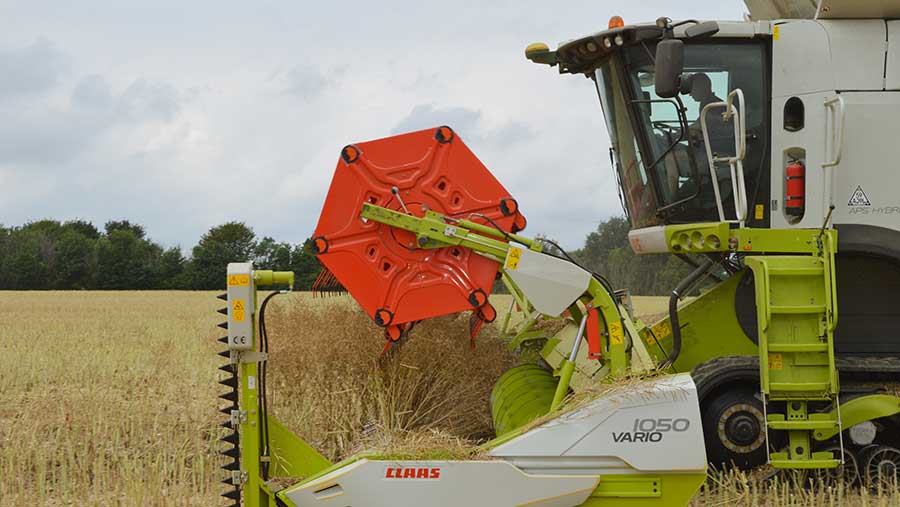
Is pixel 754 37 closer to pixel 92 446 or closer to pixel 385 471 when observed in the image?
pixel 385 471

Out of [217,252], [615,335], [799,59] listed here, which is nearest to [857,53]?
[799,59]

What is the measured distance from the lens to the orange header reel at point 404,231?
4547mm

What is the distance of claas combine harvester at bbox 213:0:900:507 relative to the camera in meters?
3.92

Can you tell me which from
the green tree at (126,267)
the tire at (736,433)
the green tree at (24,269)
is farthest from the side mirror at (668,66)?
the green tree at (24,269)

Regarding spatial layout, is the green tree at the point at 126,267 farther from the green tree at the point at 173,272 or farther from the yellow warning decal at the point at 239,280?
the yellow warning decal at the point at 239,280

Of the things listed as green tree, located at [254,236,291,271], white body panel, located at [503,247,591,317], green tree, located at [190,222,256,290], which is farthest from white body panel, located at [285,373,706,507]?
green tree, located at [190,222,256,290]

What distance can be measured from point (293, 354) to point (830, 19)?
385 cm

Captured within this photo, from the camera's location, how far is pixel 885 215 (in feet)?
16.4

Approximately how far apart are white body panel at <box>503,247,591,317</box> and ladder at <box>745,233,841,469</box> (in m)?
1.04

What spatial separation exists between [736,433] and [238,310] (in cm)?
279

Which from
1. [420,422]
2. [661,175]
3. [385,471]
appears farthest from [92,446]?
[661,175]

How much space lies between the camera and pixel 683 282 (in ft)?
17.0

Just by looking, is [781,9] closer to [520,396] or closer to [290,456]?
[520,396]

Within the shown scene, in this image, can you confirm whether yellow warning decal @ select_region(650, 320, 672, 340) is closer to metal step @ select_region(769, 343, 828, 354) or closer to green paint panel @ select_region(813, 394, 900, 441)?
metal step @ select_region(769, 343, 828, 354)
